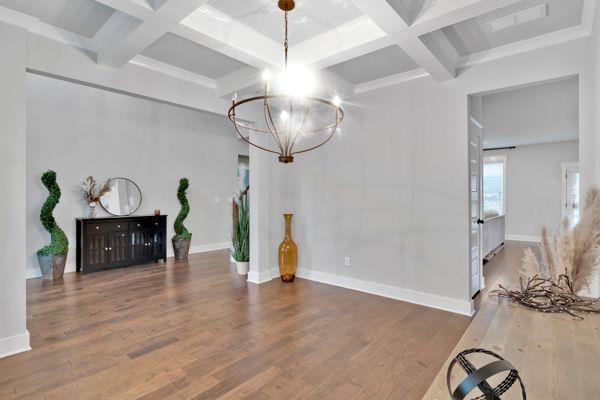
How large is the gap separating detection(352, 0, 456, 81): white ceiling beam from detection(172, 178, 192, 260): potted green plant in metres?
5.04

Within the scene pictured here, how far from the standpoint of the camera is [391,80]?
382 centimetres

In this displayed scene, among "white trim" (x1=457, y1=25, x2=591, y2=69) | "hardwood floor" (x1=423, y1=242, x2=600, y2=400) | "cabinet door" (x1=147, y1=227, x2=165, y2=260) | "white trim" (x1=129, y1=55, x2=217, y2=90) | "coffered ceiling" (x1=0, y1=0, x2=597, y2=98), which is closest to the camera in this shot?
"hardwood floor" (x1=423, y1=242, x2=600, y2=400)

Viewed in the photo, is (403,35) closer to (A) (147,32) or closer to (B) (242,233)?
(A) (147,32)

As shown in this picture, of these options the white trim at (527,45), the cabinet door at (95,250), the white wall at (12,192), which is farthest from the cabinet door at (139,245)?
the white trim at (527,45)

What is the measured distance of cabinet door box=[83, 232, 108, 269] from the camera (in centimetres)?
500

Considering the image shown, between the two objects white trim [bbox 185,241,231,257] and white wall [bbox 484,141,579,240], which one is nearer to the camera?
white trim [bbox 185,241,231,257]

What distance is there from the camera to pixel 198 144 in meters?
6.93

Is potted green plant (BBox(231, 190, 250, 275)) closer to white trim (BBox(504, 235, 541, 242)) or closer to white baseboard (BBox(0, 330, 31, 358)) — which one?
white baseboard (BBox(0, 330, 31, 358))

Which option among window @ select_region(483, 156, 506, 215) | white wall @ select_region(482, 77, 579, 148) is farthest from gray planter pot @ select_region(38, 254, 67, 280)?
window @ select_region(483, 156, 506, 215)

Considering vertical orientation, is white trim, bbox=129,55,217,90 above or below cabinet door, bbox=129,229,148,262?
above

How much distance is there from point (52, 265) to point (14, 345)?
2551 mm

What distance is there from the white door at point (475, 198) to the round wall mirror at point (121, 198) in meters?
Result: 5.49

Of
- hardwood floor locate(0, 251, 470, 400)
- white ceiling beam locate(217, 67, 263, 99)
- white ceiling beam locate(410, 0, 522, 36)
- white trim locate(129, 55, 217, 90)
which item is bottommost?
hardwood floor locate(0, 251, 470, 400)

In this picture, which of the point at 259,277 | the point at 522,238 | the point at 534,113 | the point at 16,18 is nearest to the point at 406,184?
the point at 259,277
